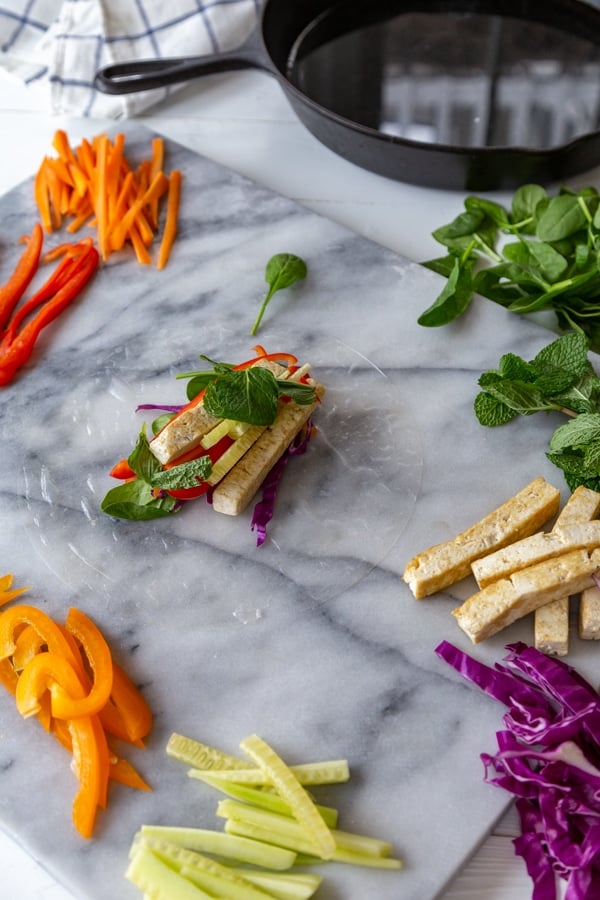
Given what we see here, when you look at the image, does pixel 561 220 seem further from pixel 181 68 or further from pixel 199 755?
pixel 199 755

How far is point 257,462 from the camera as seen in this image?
89.1 inches

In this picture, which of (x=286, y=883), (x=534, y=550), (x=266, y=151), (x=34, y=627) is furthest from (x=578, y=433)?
(x=266, y=151)

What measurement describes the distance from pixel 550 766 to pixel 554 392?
857 millimetres

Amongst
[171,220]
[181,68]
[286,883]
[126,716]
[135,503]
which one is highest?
[181,68]

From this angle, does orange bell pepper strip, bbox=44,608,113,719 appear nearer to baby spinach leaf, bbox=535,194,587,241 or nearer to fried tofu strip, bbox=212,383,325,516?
fried tofu strip, bbox=212,383,325,516

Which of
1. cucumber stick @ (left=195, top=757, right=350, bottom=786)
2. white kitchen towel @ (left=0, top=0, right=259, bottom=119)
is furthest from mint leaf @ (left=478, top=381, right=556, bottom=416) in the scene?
white kitchen towel @ (left=0, top=0, right=259, bottom=119)

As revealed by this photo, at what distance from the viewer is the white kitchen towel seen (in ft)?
10.5

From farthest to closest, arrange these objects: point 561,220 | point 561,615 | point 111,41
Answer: point 111,41, point 561,220, point 561,615

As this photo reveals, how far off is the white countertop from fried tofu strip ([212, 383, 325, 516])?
0.78m

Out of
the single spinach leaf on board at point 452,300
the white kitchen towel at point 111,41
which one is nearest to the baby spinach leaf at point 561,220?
the single spinach leaf on board at point 452,300

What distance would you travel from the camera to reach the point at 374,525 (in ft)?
7.44

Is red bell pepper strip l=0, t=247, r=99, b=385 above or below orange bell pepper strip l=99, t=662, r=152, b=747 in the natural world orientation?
above

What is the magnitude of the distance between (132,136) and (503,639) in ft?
6.15

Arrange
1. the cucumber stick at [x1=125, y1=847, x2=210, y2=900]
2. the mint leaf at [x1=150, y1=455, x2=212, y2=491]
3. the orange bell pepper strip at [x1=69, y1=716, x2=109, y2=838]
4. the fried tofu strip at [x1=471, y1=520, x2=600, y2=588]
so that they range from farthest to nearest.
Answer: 1. the mint leaf at [x1=150, y1=455, x2=212, y2=491]
2. the fried tofu strip at [x1=471, y1=520, x2=600, y2=588]
3. the orange bell pepper strip at [x1=69, y1=716, x2=109, y2=838]
4. the cucumber stick at [x1=125, y1=847, x2=210, y2=900]
